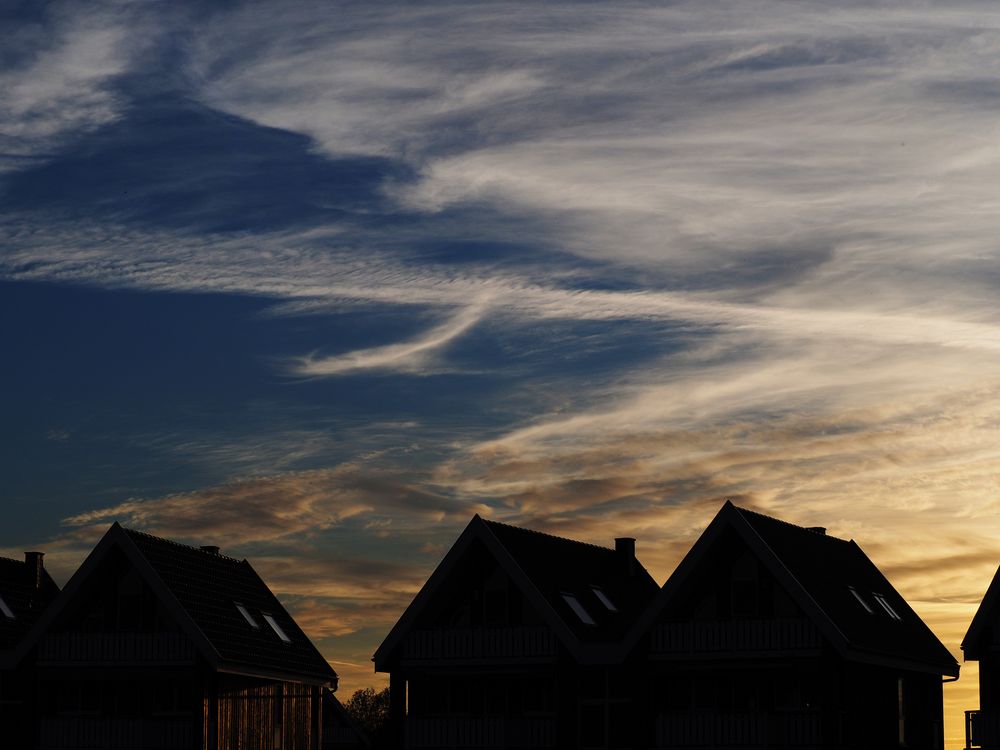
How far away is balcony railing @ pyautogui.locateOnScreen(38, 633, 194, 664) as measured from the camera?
5225 centimetres

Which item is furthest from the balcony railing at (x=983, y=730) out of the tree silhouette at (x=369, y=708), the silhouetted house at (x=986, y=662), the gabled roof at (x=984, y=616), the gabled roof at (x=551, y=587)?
the tree silhouette at (x=369, y=708)

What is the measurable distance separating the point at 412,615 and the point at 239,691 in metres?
7.81

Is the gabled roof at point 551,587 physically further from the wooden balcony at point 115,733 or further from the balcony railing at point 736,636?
the wooden balcony at point 115,733

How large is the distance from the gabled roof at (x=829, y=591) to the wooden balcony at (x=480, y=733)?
13.9 feet

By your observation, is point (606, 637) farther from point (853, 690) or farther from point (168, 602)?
point (168, 602)

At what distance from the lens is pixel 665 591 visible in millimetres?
47219

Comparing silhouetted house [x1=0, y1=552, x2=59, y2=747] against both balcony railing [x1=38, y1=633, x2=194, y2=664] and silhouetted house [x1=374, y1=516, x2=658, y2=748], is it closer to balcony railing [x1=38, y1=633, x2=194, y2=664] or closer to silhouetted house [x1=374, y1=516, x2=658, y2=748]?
balcony railing [x1=38, y1=633, x2=194, y2=664]

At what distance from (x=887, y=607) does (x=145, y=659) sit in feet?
77.8

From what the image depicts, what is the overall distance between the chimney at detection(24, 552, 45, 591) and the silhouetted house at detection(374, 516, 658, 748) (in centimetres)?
1695

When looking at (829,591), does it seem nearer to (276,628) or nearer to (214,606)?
(214,606)

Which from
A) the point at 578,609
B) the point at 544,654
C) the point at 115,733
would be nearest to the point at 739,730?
the point at 544,654

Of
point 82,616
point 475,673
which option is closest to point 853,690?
point 475,673

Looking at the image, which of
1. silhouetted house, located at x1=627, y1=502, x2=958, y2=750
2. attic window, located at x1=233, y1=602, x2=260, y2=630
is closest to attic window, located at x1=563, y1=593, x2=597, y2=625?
silhouetted house, located at x1=627, y1=502, x2=958, y2=750

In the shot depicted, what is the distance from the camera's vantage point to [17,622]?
5806cm
